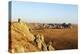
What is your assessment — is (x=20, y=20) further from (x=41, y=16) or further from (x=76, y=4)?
(x=76, y=4)

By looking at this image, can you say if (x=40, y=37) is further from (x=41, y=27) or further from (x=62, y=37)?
(x=62, y=37)

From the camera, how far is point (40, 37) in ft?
7.79

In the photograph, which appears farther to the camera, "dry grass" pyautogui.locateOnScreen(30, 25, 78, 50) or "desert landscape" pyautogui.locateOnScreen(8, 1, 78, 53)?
"dry grass" pyautogui.locateOnScreen(30, 25, 78, 50)

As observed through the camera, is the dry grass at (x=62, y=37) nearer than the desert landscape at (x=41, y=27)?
No

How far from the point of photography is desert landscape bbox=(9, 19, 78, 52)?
2.24 metres

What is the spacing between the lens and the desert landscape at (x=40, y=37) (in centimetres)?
224

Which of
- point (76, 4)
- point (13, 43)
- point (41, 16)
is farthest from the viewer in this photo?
point (76, 4)

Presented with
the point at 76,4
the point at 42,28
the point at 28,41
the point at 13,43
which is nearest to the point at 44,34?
the point at 42,28

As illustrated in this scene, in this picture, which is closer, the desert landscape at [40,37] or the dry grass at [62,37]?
the desert landscape at [40,37]

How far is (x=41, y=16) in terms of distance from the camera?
2395 mm

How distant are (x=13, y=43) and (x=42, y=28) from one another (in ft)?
1.50

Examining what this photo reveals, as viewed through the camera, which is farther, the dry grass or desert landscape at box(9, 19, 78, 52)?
the dry grass

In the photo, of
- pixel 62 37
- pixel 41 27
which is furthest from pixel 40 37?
pixel 62 37

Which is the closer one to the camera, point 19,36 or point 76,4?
point 19,36
